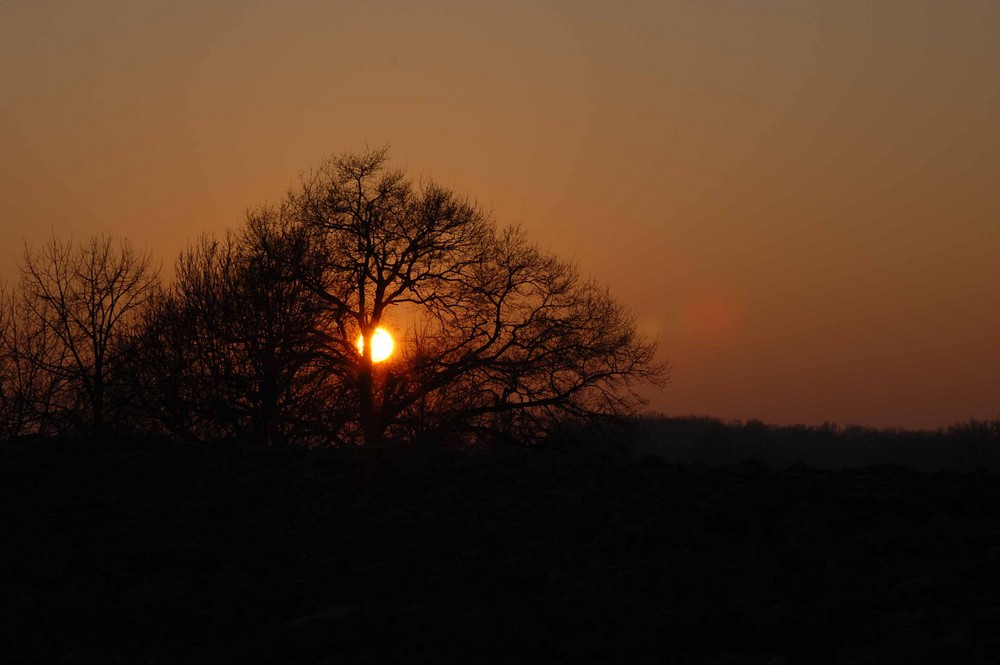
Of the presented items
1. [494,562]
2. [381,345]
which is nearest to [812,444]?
[381,345]

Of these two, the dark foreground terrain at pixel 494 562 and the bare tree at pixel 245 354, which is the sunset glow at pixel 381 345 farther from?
the dark foreground terrain at pixel 494 562

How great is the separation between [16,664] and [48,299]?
34.3m

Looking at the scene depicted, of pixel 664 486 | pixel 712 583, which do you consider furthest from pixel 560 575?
pixel 664 486

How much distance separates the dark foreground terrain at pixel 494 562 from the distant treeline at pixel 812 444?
11303mm

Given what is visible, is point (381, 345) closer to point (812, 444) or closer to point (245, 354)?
point (245, 354)

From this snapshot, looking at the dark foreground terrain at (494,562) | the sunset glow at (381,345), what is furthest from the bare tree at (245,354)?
the dark foreground terrain at (494,562)

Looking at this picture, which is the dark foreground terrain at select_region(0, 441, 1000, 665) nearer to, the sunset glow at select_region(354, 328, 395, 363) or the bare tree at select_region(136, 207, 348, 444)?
the bare tree at select_region(136, 207, 348, 444)

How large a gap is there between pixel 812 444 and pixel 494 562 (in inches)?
1635

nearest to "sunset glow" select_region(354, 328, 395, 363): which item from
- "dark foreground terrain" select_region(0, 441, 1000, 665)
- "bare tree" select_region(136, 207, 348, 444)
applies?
"bare tree" select_region(136, 207, 348, 444)

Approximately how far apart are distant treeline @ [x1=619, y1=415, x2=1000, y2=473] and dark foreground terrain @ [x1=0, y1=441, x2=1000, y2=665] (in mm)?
11303

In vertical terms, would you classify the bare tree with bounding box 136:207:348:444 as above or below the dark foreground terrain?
above

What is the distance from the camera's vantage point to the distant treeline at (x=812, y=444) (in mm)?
27688

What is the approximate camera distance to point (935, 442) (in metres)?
30.1

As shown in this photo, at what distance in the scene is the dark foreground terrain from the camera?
6.02 m
